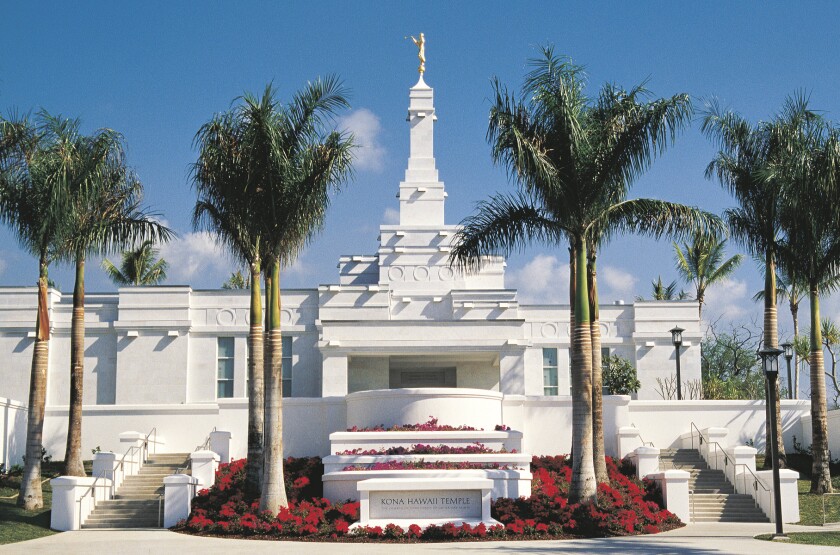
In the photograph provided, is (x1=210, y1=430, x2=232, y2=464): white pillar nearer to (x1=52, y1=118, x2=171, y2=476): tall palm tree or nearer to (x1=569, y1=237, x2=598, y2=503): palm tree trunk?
(x1=52, y1=118, x2=171, y2=476): tall palm tree

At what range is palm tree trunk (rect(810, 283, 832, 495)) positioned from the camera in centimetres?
2612

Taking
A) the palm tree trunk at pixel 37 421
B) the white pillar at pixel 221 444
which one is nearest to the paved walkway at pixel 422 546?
Result: the palm tree trunk at pixel 37 421

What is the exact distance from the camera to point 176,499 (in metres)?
23.3

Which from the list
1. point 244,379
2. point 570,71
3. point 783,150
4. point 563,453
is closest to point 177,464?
point 244,379

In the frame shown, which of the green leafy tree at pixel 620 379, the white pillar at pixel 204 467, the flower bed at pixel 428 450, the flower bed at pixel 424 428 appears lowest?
the white pillar at pixel 204 467

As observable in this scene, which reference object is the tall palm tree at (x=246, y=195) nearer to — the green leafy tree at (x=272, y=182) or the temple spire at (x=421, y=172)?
the green leafy tree at (x=272, y=182)

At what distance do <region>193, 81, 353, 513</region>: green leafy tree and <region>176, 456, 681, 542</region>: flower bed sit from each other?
2.76 ft

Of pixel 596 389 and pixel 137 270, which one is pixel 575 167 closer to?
pixel 596 389

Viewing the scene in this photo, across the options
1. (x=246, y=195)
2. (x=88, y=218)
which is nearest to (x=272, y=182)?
(x=246, y=195)

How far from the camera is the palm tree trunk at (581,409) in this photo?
21.6 m

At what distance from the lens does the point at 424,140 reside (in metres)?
42.4

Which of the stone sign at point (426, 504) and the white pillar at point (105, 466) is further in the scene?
the white pillar at point (105, 466)

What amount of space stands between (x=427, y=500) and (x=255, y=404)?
4670 mm

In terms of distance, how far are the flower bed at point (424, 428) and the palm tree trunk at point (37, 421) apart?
26.7ft
